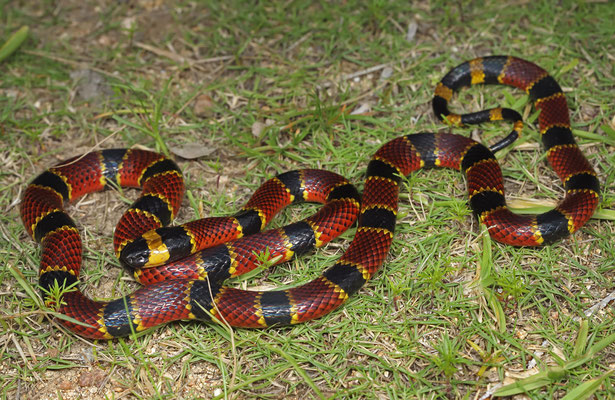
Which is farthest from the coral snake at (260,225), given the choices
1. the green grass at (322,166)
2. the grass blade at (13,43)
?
the grass blade at (13,43)

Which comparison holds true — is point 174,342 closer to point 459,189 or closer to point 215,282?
point 215,282

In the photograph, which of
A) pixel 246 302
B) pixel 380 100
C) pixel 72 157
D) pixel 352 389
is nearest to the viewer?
pixel 352 389

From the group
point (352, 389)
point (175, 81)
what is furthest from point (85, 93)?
point (352, 389)

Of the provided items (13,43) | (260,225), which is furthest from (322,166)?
(13,43)

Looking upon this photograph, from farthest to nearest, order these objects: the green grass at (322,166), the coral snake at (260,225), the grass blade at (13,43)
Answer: the grass blade at (13,43), the coral snake at (260,225), the green grass at (322,166)

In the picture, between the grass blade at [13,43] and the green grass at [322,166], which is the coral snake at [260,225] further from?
the grass blade at [13,43]

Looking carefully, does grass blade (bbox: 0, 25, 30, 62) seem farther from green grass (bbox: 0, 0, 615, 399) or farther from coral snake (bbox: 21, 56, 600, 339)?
coral snake (bbox: 21, 56, 600, 339)
